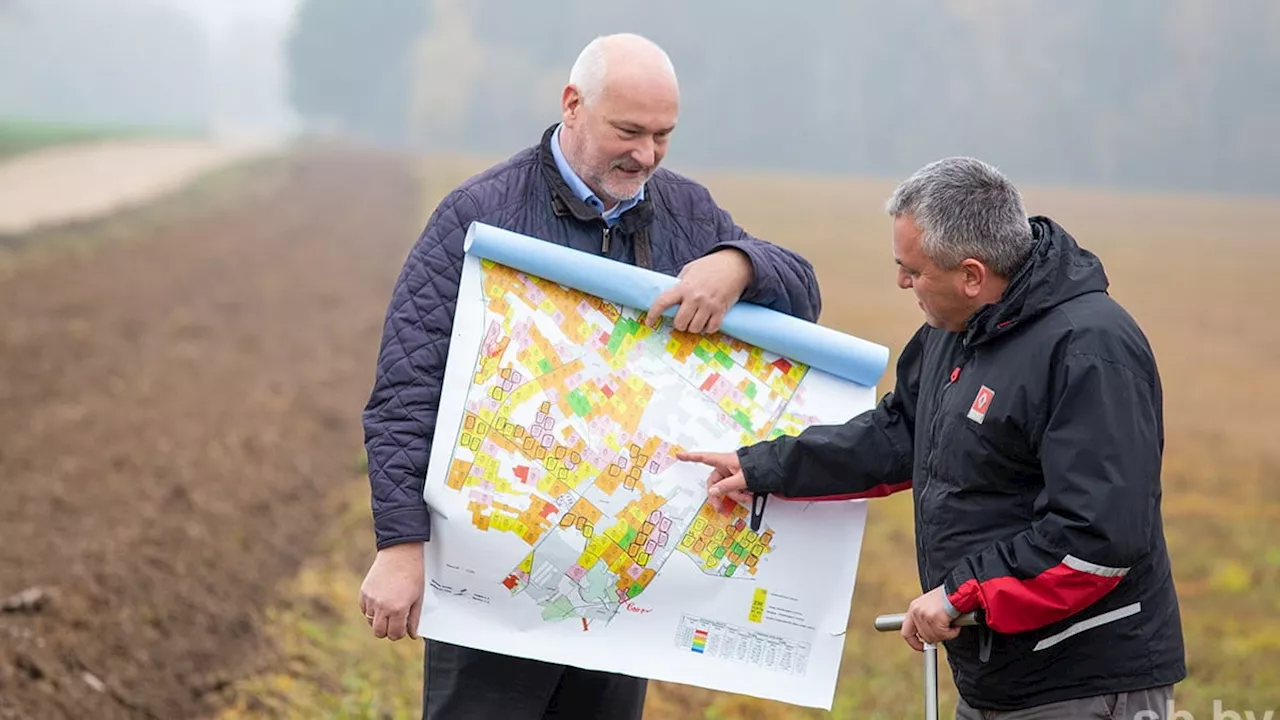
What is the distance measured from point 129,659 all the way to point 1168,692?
14.2 ft

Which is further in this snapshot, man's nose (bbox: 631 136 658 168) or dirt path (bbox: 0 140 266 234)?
dirt path (bbox: 0 140 266 234)

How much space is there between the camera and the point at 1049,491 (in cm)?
266

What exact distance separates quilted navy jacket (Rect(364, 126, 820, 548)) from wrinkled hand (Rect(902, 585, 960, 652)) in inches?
33.0

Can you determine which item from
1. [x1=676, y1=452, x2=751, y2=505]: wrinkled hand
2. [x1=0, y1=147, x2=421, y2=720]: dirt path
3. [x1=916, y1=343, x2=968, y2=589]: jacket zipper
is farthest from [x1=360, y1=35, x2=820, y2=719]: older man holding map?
[x1=0, y1=147, x2=421, y2=720]: dirt path

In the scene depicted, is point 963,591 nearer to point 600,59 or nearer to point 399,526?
point 399,526

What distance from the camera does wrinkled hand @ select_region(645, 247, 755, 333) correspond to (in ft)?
10.6

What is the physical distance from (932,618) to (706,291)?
0.89 meters

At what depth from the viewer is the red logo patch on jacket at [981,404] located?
278 cm

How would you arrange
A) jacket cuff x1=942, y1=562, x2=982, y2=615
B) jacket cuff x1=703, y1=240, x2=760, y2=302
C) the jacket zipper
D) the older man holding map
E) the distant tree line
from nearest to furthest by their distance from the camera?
jacket cuff x1=942, y1=562, x2=982, y2=615, the jacket zipper, the older man holding map, jacket cuff x1=703, y1=240, x2=760, y2=302, the distant tree line

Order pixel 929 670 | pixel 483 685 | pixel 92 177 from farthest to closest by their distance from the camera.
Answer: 1. pixel 92 177
2. pixel 483 685
3. pixel 929 670

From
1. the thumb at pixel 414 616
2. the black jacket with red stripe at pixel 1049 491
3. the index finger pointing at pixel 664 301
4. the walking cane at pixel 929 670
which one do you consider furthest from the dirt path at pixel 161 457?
the black jacket with red stripe at pixel 1049 491

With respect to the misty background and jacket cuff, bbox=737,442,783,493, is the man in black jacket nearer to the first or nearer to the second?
jacket cuff, bbox=737,442,783,493

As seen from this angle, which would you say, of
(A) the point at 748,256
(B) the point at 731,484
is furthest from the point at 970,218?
(B) the point at 731,484

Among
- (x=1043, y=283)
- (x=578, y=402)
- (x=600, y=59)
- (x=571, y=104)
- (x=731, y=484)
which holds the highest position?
(x=600, y=59)
